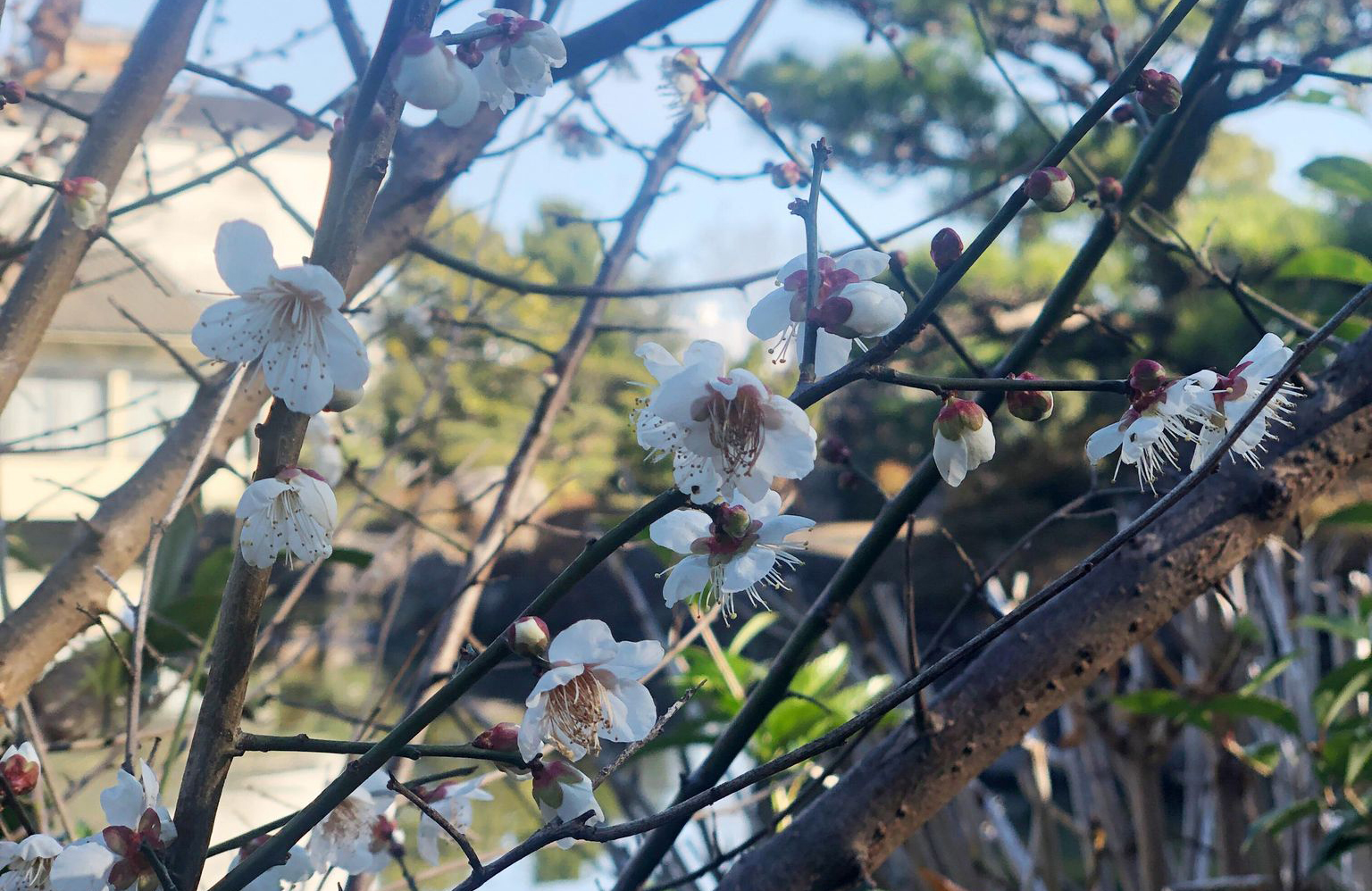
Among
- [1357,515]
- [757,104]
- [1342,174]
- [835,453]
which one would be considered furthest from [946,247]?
[1357,515]

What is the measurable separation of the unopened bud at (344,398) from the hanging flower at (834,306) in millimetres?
178

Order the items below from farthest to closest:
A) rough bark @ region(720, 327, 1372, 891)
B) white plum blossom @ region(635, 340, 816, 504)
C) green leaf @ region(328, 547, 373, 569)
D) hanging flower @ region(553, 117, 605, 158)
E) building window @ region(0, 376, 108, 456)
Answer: building window @ region(0, 376, 108, 456)
hanging flower @ region(553, 117, 605, 158)
green leaf @ region(328, 547, 373, 569)
rough bark @ region(720, 327, 1372, 891)
white plum blossom @ region(635, 340, 816, 504)

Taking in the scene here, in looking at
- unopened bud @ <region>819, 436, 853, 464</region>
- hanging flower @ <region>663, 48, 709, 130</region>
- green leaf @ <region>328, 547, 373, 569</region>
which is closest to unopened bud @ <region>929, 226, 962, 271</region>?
unopened bud @ <region>819, 436, 853, 464</region>

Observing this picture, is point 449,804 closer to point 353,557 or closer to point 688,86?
point 353,557

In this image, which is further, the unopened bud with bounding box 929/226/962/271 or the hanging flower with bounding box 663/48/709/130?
the hanging flower with bounding box 663/48/709/130

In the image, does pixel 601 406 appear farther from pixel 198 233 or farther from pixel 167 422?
pixel 167 422

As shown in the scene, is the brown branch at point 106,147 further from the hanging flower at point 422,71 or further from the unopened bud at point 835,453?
the unopened bud at point 835,453

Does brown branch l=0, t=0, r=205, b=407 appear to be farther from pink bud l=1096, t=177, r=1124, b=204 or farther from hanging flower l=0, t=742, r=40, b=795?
pink bud l=1096, t=177, r=1124, b=204

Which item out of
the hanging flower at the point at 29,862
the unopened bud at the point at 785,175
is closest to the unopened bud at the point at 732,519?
the hanging flower at the point at 29,862

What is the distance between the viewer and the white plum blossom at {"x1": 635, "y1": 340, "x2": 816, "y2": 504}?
1.32 feet

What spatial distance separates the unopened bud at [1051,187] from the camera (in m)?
0.43

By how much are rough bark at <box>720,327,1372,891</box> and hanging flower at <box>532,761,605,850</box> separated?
10.4 inches

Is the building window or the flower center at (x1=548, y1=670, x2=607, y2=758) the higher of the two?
the building window

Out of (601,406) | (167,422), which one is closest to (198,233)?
(601,406)
